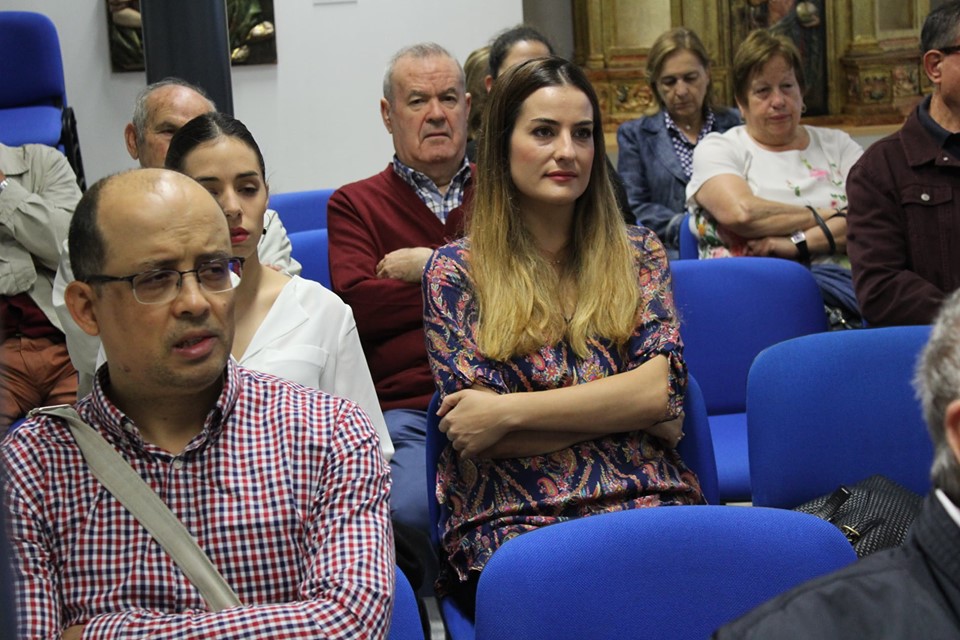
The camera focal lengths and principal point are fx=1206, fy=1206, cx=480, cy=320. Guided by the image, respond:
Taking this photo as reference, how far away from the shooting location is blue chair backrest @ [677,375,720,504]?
2.25m

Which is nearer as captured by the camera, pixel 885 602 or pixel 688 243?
pixel 885 602

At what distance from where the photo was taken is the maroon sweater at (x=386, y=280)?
2850 millimetres

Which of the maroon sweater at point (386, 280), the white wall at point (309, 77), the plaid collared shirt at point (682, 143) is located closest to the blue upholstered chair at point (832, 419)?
the maroon sweater at point (386, 280)

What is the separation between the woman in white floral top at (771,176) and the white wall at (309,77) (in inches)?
65.1

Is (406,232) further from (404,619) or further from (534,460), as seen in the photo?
(404,619)

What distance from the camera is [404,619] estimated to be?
5.37ft

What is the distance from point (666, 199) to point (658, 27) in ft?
8.78

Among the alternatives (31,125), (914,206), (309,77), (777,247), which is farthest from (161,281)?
(309,77)

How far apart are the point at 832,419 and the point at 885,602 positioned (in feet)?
4.08

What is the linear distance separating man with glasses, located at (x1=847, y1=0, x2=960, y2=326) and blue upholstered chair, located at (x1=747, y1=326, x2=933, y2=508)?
0.65 m

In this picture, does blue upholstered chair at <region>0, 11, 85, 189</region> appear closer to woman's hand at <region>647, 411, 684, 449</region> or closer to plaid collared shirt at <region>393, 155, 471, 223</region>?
plaid collared shirt at <region>393, 155, 471, 223</region>

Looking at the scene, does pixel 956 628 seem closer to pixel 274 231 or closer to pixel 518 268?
pixel 518 268

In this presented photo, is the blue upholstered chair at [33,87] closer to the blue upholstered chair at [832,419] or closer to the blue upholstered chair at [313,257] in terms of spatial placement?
the blue upholstered chair at [313,257]

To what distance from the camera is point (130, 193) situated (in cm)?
164
